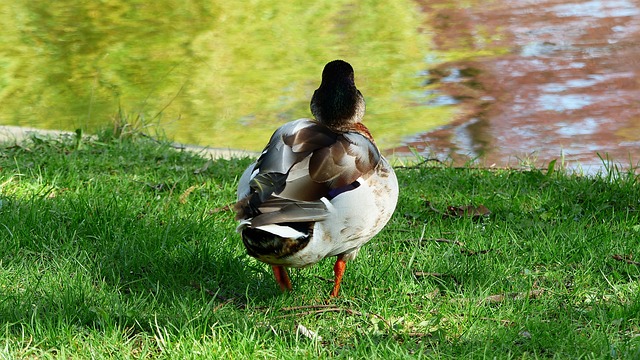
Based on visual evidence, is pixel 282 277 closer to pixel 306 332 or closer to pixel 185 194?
pixel 306 332

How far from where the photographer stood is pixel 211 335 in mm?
3182

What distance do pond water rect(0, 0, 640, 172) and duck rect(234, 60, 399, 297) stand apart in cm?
289

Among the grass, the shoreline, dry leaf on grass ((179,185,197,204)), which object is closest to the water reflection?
the shoreline

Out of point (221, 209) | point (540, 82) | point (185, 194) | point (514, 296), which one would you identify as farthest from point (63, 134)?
point (540, 82)

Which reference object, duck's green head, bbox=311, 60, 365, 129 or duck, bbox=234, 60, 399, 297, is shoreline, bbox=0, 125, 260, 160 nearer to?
duck's green head, bbox=311, 60, 365, 129

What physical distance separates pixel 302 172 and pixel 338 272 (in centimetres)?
54

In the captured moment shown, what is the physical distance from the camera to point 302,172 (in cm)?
334

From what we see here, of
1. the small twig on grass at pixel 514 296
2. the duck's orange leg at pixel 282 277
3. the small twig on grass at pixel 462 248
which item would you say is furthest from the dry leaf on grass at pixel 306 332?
the small twig on grass at pixel 462 248

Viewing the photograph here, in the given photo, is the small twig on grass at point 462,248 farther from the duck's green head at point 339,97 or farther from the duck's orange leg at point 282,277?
the duck's orange leg at point 282,277

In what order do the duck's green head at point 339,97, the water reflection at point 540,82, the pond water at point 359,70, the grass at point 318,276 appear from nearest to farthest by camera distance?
the grass at point 318,276 → the duck's green head at point 339,97 → the water reflection at point 540,82 → the pond water at point 359,70

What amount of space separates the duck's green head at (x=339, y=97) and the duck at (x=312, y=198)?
19 cm

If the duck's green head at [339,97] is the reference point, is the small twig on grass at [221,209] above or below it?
below

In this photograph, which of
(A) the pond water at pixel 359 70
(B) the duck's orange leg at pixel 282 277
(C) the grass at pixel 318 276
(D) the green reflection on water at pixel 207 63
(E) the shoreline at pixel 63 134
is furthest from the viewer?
(D) the green reflection on water at pixel 207 63

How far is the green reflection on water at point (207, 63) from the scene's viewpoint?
8.32 metres
